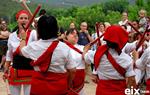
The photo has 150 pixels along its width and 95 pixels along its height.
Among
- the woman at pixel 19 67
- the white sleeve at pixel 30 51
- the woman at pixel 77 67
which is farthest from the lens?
the woman at pixel 77 67

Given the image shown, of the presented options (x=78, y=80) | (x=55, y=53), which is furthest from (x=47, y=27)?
(x=78, y=80)

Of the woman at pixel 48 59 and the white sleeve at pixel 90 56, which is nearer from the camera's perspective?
the woman at pixel 48 59

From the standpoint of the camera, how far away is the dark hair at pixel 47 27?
5.21 metres

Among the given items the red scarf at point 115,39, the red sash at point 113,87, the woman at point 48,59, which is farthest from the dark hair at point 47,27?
the red sash at point 113,87

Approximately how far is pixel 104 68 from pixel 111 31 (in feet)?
1.58

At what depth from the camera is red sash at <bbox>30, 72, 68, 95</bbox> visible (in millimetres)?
5297

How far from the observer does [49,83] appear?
5.29 meters

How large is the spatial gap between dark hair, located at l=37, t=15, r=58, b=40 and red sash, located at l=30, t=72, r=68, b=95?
0.43 meters

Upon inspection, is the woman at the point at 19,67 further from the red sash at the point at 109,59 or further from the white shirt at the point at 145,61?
the white shirt at the point at 145,61

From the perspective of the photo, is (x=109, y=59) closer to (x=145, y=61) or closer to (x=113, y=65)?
(x=113, y=65)

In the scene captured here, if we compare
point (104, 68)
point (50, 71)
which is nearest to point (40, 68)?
point (50, 71)

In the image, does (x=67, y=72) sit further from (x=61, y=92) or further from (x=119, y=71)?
(x=119, y=71)

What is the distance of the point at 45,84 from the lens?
5.30 metres

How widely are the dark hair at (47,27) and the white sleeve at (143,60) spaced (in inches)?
57.4
